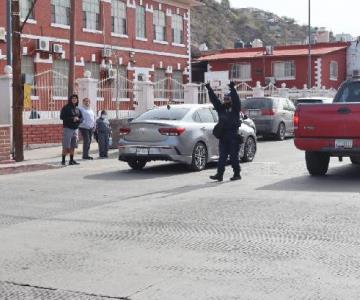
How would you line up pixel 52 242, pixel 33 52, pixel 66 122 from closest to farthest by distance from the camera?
1. pixel 52 242
2. pixel 66 122
3. pixel 33 52

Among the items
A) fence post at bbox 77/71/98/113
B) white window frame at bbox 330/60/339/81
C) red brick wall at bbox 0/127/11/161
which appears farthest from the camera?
white window frame at bbox 330/60/339/81

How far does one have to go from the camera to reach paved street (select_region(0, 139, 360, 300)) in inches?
229

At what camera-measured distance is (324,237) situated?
7684 millimetres

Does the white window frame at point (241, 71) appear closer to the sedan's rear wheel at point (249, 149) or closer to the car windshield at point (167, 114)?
the sedan's rear wheel at point (249, 149)

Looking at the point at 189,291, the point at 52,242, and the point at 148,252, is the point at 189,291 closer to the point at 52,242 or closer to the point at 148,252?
the point at 148,252

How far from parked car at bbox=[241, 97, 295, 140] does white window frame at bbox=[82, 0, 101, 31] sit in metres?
10.5

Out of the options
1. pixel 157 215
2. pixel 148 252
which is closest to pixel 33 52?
pixel 157 215

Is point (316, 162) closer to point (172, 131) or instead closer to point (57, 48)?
point (172, 131)

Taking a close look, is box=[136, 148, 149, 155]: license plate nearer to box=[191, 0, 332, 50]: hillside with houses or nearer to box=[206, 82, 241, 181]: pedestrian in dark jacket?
box=[206, 82, 241, 181]: pedestrian in dark jacket

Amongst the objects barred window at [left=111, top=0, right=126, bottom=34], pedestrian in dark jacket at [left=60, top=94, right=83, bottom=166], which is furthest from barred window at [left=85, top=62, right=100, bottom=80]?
pedestrian in dark jacket at [left=60, top=94, right=83, bottom=166]

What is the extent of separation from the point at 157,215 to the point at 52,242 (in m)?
2.01

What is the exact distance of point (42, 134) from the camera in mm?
22703

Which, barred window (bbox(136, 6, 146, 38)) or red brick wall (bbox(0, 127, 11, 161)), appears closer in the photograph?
red brick wall (bbox(0, 127, 11, 161))

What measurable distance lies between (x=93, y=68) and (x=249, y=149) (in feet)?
60.4
